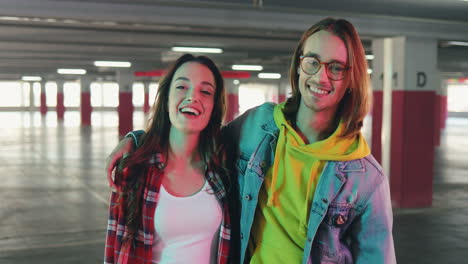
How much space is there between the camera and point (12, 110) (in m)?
44.7

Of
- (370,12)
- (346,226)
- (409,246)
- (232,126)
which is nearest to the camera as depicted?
(346,226)

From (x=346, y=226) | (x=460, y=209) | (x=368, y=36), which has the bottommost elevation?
(x=460, y=209)

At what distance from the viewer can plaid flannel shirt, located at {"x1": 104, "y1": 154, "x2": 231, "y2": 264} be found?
1.90 meters

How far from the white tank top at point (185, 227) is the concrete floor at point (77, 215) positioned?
3.61m

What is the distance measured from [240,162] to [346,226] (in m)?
0.49

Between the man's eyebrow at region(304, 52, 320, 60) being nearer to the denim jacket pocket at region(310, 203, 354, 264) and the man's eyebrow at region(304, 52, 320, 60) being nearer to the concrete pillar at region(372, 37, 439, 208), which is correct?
the denim jacket pocket at region(310, 203, 354, 264)

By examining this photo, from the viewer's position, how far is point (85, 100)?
27781 millimetres

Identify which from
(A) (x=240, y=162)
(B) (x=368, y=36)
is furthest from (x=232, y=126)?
(B) (x=368, y=36)

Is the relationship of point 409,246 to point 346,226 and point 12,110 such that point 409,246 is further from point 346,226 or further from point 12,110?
point 12,110

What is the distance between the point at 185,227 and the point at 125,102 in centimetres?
1915

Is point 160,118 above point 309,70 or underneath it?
underneath

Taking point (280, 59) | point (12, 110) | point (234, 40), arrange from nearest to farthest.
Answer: point (234, 40), point (280, 59), point (12, 110)

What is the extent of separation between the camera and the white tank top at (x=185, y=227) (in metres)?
1.87

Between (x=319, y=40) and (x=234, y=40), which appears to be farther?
(x=234, y=40)
